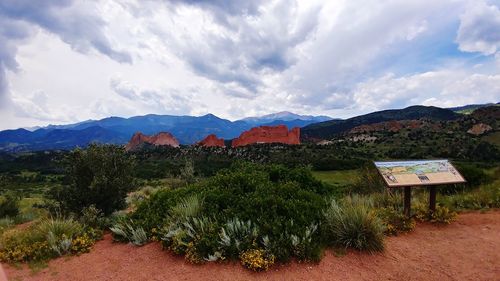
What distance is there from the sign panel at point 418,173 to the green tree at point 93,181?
812 cm

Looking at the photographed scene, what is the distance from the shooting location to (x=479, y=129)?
91.9 m

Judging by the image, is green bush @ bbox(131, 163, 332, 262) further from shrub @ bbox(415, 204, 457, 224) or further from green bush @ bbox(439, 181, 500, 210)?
green bush @ bbox(439, 181, 500, 210)

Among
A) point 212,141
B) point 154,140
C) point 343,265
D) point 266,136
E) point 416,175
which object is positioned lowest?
point 343,265

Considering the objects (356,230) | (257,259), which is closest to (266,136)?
(356,230)

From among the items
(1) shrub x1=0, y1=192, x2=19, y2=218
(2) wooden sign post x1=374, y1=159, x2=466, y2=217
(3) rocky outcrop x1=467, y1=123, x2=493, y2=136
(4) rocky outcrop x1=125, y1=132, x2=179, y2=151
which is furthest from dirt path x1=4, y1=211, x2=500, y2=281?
(4) rocky outcrop x1=125, y1=132, x2=179, y2=151

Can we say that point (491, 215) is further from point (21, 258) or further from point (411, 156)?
point (411, 156)

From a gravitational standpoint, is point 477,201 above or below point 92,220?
above

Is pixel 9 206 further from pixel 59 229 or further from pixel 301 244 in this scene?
pixel 301 244

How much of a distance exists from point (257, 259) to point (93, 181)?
7.07 meters

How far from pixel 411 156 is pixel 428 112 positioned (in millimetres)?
136528

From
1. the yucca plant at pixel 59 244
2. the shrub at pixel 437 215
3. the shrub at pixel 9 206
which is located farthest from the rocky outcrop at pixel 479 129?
the yucca plant at pixel 59 244

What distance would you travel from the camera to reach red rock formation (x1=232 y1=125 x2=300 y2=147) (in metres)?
128

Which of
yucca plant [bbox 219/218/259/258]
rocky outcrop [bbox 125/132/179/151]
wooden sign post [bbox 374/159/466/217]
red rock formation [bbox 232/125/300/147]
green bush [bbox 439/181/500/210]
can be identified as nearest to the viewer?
yucca plant [bbox 219/218/259/258]

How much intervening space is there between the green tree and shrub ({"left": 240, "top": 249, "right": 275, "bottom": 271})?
6.57 m
